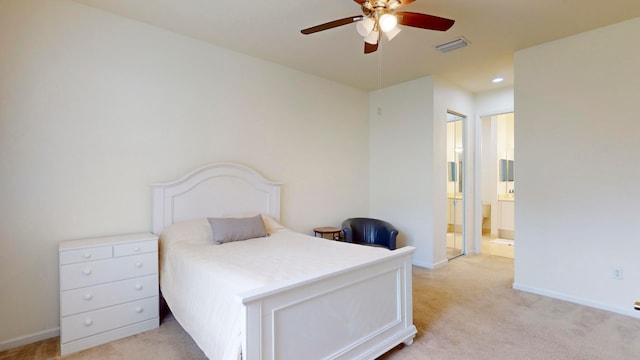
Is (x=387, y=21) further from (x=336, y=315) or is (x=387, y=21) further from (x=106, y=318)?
(x=106, y=318)

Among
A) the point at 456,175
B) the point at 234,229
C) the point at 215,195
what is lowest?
the point at 234,229

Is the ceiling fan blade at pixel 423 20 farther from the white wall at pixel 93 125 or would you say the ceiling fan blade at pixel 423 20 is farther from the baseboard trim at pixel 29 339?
the baseboard trim at pixel 29 339

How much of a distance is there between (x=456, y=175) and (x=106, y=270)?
5.12m

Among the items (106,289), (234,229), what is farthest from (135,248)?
(234,229)

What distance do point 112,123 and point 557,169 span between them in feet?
14.9

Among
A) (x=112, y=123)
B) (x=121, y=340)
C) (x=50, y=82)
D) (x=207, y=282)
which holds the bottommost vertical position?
(x=121, y=340)

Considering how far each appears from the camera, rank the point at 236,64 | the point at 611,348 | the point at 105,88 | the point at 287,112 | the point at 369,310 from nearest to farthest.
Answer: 1. the point at 369,310
2. the point at 611,348
3. the point at 105,88
4. the point at 236,64
5. the point at 287,112

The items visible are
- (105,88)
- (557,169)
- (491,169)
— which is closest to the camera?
(105,88)

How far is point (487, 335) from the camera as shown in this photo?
257cm

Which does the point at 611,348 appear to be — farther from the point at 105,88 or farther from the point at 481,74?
the point at 105,88

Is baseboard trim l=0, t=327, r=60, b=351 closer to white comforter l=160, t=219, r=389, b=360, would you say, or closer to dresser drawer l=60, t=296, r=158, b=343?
dresser drawer l=60, t=296, r=158, b=343

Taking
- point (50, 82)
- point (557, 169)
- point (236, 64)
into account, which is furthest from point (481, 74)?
point (50, 82)

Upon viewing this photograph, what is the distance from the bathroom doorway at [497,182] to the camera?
6.49 meters

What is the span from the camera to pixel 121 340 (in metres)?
2.52
